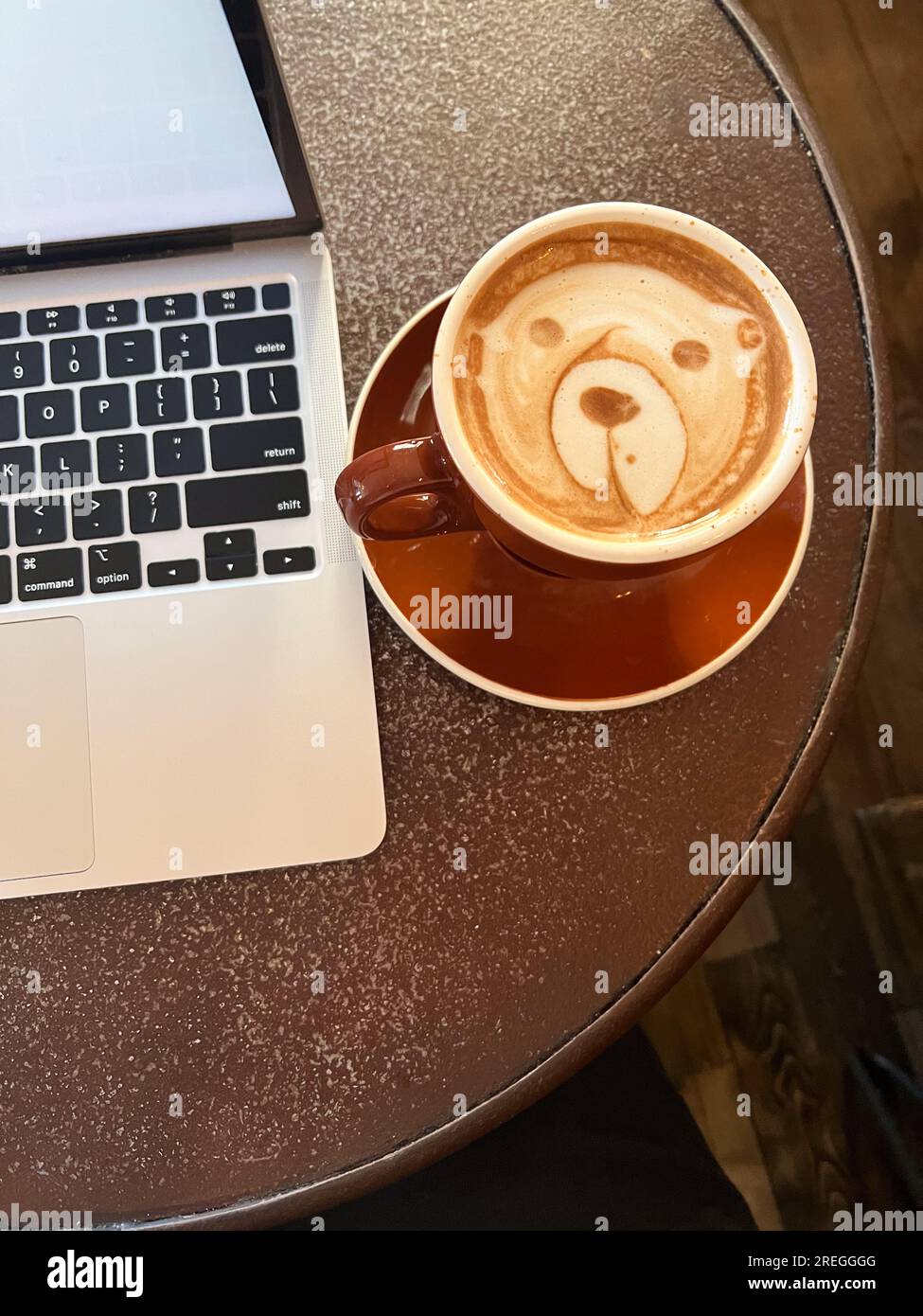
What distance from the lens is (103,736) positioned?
0.48 m

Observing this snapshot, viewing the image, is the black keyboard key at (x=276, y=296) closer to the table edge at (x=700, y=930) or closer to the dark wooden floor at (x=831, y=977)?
the table edge at (x=700, y=930)

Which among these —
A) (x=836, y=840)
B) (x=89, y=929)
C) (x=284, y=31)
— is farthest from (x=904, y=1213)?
(x=284, y=31)

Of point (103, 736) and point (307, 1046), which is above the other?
point (103, 736)

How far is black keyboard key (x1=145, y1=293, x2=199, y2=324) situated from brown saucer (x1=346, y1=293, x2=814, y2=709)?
6.6 inches

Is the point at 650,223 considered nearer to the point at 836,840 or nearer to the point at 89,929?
the point at 89,929

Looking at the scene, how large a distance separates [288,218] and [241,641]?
23cm

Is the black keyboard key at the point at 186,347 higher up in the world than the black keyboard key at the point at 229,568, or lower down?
higher up

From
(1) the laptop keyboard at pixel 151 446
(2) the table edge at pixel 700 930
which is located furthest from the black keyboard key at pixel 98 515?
(2) the table edge at pixel 700 930

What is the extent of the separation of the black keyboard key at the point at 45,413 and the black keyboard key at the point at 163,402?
0.04 meters

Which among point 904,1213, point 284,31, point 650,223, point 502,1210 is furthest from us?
point 904,1213

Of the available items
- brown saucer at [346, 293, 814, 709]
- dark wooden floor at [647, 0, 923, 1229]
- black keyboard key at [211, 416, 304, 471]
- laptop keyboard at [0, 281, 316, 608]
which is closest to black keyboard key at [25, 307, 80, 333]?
laptop keyboard at [0, 281, 316, 608]

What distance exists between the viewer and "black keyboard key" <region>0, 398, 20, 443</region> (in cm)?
50

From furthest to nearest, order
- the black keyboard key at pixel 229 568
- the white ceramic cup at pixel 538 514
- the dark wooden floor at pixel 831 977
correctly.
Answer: the dark wooden floor at pixel 831 977, the black keyboard key at pixel 229 568, the white ceramic cup at pixel 538 514

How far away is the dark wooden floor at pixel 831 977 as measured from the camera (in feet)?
3.18
